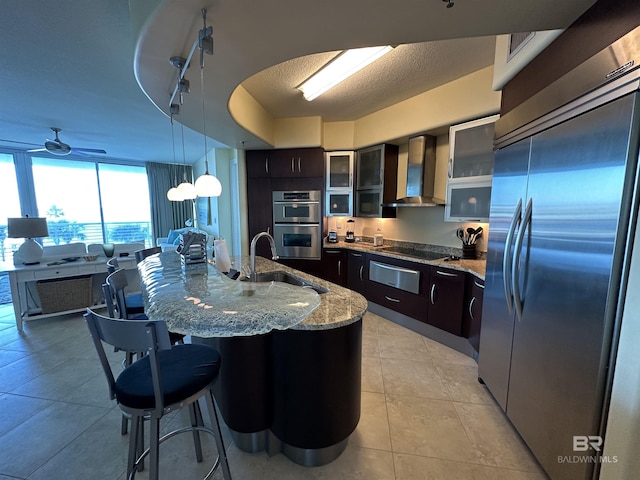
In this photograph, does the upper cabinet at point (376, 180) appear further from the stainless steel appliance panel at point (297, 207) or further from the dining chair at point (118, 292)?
the dining chair at point (118, 292)

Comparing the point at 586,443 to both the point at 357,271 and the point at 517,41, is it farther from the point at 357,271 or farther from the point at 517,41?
the point at 357,271

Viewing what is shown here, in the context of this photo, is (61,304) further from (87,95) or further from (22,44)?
(22,44)

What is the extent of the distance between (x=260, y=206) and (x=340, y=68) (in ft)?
7.51

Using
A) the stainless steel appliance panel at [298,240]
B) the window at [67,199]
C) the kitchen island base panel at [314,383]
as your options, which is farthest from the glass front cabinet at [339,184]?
the window at [67,199]

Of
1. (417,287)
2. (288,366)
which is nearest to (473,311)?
(417,287)

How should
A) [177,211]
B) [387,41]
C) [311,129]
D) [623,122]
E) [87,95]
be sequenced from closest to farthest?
[623,122]
[387,41]
[87,95]
[311,129]
[177,211]

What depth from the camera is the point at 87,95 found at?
259 centimetres

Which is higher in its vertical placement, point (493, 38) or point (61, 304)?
point (493, 38)

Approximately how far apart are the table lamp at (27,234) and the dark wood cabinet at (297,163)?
3.08 metres

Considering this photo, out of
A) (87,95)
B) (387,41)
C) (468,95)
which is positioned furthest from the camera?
(87,95)

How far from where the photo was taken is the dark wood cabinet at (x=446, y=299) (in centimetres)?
249

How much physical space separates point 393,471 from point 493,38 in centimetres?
292

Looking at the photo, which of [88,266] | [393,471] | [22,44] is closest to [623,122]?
[393,471]

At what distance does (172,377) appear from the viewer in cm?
111
